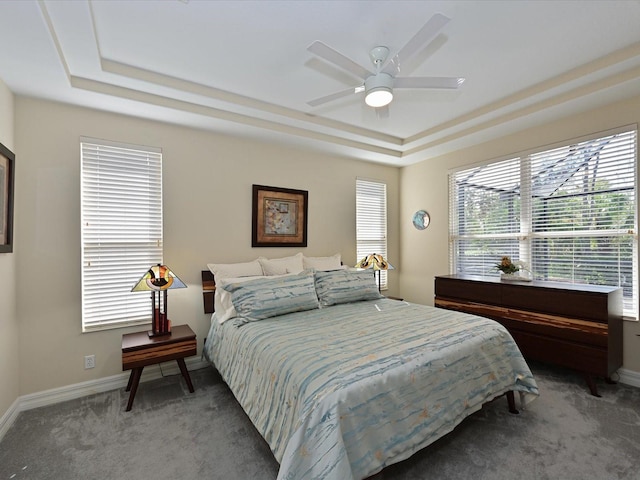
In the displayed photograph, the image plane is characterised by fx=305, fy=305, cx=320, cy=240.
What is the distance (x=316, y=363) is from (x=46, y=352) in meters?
2.53

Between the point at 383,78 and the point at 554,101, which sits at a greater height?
the point at 554,101

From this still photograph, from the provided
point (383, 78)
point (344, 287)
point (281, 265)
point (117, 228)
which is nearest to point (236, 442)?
point (344, 287)

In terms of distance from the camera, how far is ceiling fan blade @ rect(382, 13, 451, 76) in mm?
1573

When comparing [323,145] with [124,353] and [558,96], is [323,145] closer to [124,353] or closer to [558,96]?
[558,96]

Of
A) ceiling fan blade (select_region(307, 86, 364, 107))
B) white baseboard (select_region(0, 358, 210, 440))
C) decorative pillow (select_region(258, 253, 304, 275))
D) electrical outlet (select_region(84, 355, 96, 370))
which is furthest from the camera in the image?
decorative pillow (select_region(258, 253, 304, 275))

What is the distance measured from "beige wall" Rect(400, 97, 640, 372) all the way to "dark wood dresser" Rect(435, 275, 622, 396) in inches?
19.7

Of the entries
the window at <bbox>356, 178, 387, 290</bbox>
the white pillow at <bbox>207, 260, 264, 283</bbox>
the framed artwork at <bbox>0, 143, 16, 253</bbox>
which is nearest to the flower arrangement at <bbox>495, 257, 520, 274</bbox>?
the window at <bbox>356, 178, 387, 290</bbox>

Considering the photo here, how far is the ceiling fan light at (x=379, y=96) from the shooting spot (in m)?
2.11

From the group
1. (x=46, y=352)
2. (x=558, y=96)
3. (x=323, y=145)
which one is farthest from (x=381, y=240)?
(x=46, y=352)

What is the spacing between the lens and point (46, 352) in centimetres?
264

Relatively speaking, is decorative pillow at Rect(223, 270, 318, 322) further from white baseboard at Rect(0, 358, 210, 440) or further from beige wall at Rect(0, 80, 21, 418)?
beige wall at Rect(0, 80, 21, 418)

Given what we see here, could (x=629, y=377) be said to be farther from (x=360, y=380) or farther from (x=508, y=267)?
(x=360, y=380)

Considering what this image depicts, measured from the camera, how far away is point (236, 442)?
2.09 m

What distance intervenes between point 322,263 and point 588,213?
2.88 meters
